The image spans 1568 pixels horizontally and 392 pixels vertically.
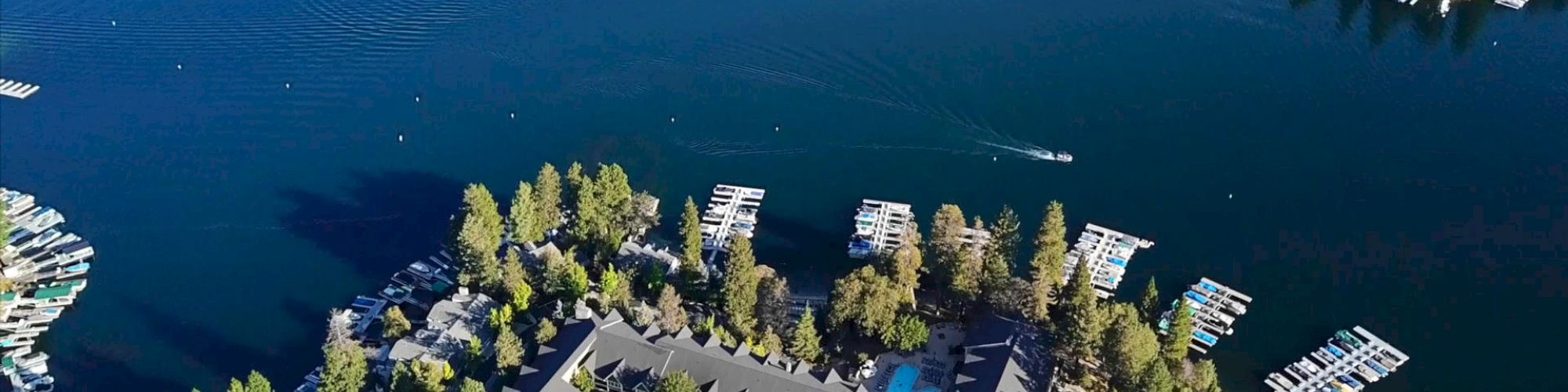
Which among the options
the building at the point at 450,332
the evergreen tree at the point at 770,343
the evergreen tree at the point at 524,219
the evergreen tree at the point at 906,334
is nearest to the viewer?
the evergreen tree at the point at 770,343

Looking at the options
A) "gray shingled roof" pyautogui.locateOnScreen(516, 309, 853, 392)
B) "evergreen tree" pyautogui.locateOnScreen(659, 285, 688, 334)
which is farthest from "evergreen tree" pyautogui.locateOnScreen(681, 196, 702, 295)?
"gray shingled roof" pyautogui.locateOnScreen(516, 309, 853, 392)

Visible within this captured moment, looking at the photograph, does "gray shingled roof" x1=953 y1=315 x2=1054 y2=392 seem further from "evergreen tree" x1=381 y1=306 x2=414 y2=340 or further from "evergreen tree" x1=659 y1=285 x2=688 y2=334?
"evergreen tree" x1=381 y1=306 x2=414 y2=340

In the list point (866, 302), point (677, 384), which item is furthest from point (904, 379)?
point (677, 384)

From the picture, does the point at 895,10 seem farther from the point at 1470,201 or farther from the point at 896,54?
the point at 1470,201

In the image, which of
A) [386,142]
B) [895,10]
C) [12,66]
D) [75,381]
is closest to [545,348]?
[75,381]

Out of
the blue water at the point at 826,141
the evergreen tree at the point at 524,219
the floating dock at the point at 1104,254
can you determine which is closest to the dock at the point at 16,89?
the blue water at the point at 826,141

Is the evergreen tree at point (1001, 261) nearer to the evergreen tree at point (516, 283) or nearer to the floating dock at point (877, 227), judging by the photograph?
the floating dock at point (877, 227)

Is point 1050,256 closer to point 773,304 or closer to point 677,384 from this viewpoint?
point 773,304
